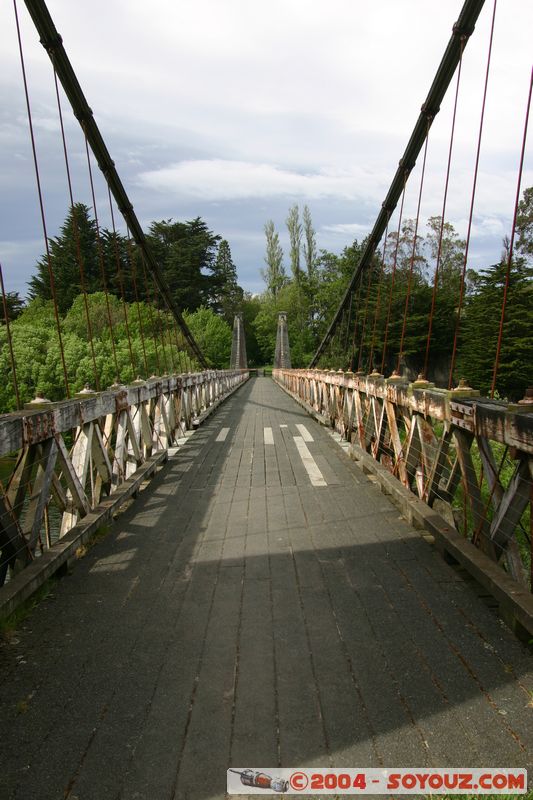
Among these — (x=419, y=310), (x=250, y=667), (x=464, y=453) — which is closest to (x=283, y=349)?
(x=419, y=310)

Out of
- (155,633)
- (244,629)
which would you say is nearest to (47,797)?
(155,633)

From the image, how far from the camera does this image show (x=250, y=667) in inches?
81.3

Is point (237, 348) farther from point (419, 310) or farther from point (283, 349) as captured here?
point (419, 310)

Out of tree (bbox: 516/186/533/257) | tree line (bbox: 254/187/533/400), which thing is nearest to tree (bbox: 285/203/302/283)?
tree line (bbox: 254/187/533/400)

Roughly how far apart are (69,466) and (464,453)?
7.85 feet

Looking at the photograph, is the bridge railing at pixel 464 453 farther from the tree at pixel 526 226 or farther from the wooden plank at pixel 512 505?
the tree at pixel 526 226

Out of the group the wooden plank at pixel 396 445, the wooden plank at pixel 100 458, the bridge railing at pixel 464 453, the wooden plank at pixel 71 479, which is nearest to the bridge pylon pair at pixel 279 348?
the bridge railing at pixel 464 453

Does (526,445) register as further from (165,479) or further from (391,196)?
(391,196)

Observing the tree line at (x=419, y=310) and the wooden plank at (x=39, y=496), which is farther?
the tree line at (x=419, y=310)

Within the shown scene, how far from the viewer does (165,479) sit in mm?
5492

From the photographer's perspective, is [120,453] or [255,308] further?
[255,308]

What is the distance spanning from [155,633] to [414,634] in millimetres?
1135

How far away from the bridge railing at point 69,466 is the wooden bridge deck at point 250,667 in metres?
0.27

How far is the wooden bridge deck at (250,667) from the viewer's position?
62.7 inches
